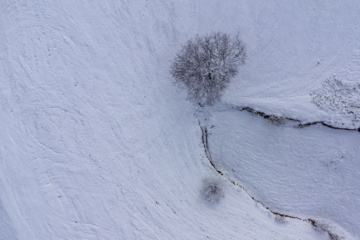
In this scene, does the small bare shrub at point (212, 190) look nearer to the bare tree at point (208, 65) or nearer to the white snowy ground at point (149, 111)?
the white snowy ground at point (149, 111)

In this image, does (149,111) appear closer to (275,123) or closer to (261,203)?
(275,123)

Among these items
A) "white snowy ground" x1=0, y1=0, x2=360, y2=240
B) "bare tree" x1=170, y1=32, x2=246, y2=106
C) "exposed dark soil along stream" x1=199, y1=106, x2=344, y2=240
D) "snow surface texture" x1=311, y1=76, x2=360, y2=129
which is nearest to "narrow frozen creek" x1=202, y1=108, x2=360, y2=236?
"white snowy ground" x1=0, y1=0, x2=360, y2=240

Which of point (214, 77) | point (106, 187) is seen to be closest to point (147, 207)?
point (106, 187)

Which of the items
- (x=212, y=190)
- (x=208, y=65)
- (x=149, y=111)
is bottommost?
(x=212, y=190)

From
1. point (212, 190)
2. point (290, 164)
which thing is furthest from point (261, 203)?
point (212, 190)

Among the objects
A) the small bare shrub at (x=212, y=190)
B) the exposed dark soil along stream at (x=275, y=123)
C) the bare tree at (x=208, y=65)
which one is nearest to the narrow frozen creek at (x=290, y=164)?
the exposed dark soil along stream at (x=275, y=123)

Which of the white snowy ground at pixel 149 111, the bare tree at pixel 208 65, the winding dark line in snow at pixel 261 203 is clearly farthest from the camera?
the winding dark line in snow at pixel 261 203

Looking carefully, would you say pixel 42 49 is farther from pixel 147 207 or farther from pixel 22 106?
pixel 147 207

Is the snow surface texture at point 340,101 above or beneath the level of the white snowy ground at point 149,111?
beneath
